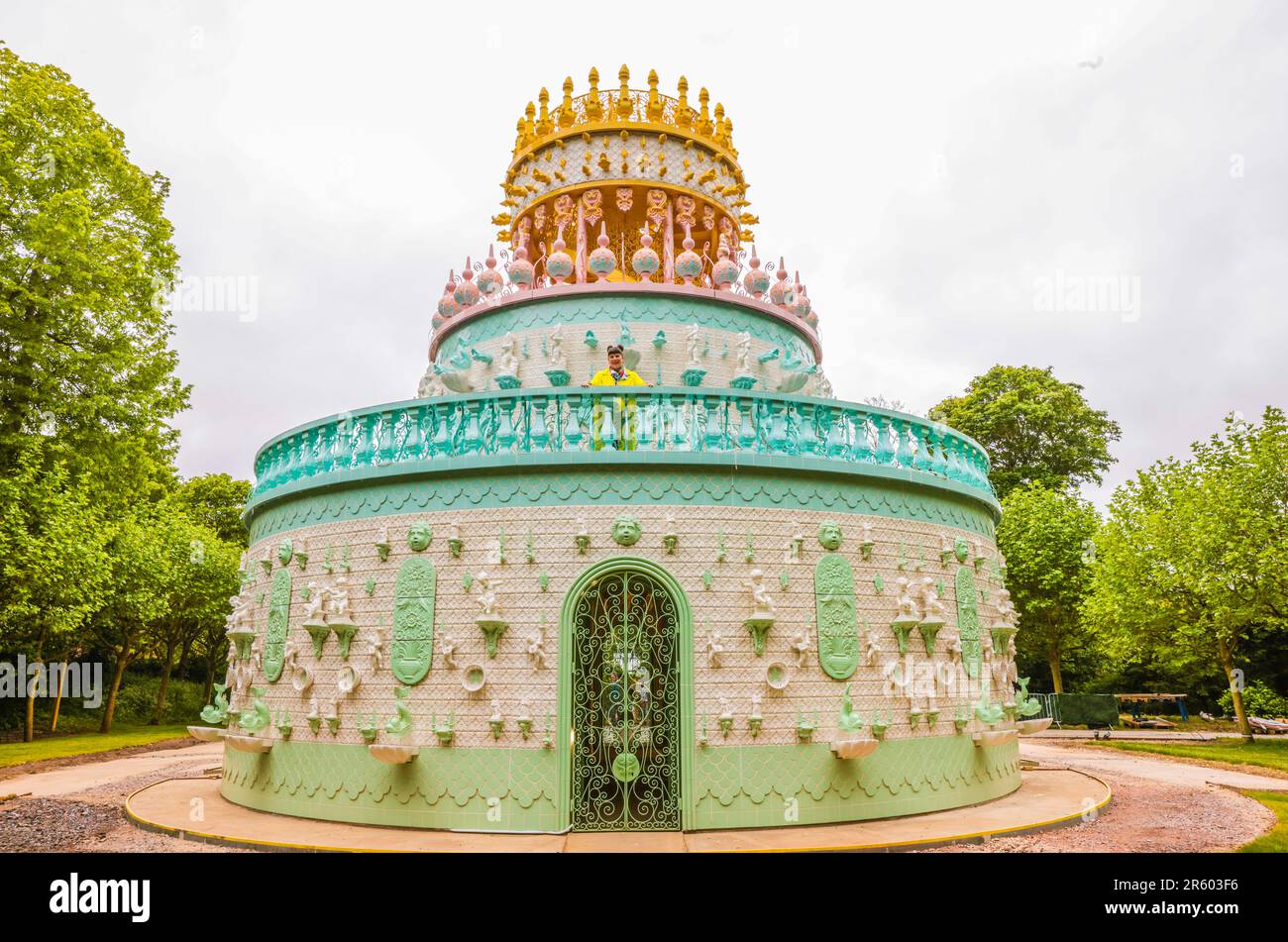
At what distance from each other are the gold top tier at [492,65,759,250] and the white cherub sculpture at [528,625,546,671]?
994cm

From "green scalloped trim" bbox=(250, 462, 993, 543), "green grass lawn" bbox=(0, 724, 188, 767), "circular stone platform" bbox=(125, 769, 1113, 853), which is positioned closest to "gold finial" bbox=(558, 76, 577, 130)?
"green scalloped trim" bbox=(250, 462, 993, 543)

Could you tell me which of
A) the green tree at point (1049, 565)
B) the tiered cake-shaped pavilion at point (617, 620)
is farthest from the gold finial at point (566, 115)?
the green tree at point (1049, 565)

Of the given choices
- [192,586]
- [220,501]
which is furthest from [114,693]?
[220,501]

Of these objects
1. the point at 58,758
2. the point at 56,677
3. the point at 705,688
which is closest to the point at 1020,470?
the point at 705,688

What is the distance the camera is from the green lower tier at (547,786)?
31.3 ft

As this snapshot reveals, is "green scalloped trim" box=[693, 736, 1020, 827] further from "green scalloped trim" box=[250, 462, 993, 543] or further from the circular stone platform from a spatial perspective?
"green scalloped trim" box=[250, 462, 993, 543]

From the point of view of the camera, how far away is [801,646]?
1016 cm

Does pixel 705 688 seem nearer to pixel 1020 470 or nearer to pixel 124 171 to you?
pixel 124 171

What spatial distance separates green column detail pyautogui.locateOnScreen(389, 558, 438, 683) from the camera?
1017cm

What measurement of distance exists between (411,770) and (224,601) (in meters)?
22.8

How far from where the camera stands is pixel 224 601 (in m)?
28.9

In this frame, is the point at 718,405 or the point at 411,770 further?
the point at 718,405

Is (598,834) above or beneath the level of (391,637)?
beneath
